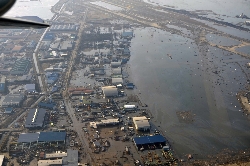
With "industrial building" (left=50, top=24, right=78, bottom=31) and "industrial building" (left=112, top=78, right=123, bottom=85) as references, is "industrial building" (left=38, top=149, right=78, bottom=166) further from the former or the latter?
"industrial building" (left=50, top=24, right=78, bottom=31)

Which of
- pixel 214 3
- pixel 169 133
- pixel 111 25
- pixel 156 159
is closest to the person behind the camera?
pixel 156 159

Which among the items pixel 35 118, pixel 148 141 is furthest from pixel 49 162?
pixel 148 141

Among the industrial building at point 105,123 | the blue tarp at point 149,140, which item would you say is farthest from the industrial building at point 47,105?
the blue tarp at point 149,140

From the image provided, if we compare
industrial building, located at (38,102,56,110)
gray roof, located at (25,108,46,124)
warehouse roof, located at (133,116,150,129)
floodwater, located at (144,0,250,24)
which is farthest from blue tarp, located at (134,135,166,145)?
floodwater, located at (144,0,250,24)

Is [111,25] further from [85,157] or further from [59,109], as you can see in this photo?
[85,157]

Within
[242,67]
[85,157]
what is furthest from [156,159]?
[242,67]
